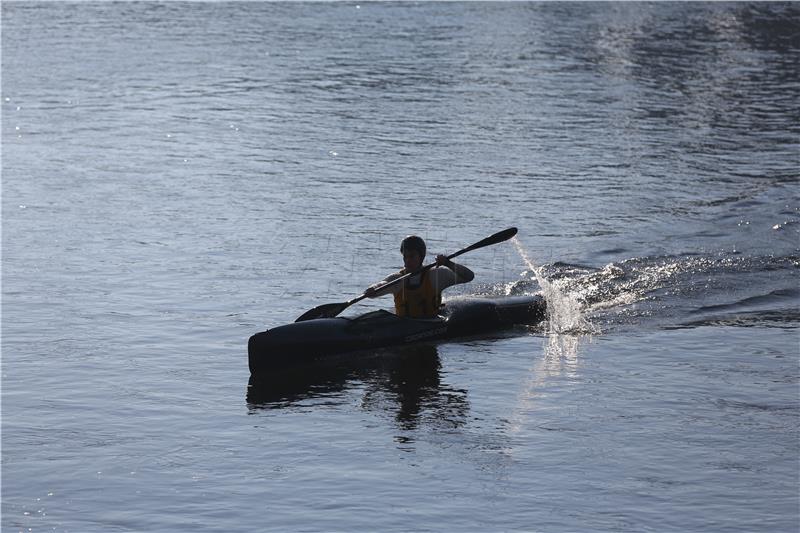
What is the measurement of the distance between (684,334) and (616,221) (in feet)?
14.9

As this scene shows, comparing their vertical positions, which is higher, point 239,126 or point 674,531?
point 239,126

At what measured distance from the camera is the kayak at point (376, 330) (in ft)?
37.8

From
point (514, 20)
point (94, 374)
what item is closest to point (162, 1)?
point (514, 20)

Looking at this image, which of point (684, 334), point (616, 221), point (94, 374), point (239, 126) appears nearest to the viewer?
point (94, 374)

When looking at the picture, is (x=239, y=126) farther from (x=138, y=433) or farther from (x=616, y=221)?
(x=138, y=433)

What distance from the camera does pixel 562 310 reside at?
13266 millimetres

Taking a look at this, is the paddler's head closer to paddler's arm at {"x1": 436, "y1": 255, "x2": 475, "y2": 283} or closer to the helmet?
the helmet

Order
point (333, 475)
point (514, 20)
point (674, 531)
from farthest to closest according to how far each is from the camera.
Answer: point (514, 20) → point (333, 475) → point (674, 531)

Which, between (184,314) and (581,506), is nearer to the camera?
(581,506)

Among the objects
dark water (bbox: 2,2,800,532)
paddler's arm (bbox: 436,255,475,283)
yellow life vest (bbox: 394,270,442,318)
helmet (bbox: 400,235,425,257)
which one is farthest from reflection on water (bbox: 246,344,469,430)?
helmet (bbox: 400,235,425,257)

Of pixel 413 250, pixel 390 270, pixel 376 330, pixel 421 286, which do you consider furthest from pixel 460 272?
pixel 390 270

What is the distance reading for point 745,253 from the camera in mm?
15188

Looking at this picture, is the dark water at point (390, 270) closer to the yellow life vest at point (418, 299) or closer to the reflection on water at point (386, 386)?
the reflection on water at point (386, 386)

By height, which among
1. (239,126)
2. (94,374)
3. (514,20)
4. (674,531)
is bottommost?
(674,531)
